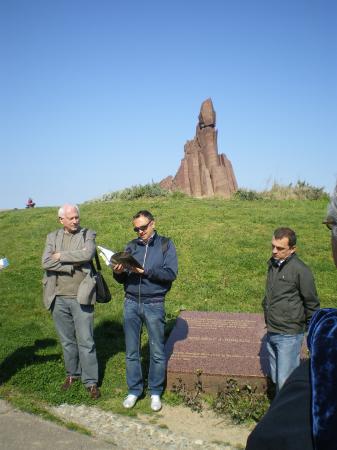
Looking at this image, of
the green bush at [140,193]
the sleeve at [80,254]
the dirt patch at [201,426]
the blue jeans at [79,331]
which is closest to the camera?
the dirt patch at [201,426]

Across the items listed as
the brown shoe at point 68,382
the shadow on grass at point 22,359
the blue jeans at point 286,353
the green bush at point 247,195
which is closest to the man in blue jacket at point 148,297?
the brown shoe at point 68,382

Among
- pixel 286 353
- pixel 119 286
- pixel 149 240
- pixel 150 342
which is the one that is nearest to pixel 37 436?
pixel 150 342

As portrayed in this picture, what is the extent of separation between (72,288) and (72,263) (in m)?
0.32

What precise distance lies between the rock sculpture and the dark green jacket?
2642 centimetres

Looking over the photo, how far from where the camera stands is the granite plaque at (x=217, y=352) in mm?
5391

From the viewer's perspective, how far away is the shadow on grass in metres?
6.15

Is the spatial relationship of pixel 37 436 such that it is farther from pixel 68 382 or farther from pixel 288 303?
pixel 288 303

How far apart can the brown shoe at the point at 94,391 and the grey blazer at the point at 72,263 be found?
1.02m

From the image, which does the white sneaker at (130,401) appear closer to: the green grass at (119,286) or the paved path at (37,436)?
the green grass at (119,286)

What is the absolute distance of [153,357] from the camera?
5.40 meters

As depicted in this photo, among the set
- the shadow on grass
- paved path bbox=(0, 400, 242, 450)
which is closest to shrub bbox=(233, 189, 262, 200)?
Result: the shadow on grass

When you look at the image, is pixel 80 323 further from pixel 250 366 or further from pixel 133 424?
pixel 250 366

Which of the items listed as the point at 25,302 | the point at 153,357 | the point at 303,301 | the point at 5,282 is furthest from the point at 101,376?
the point at 5,282

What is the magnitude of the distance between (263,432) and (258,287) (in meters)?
8.25
